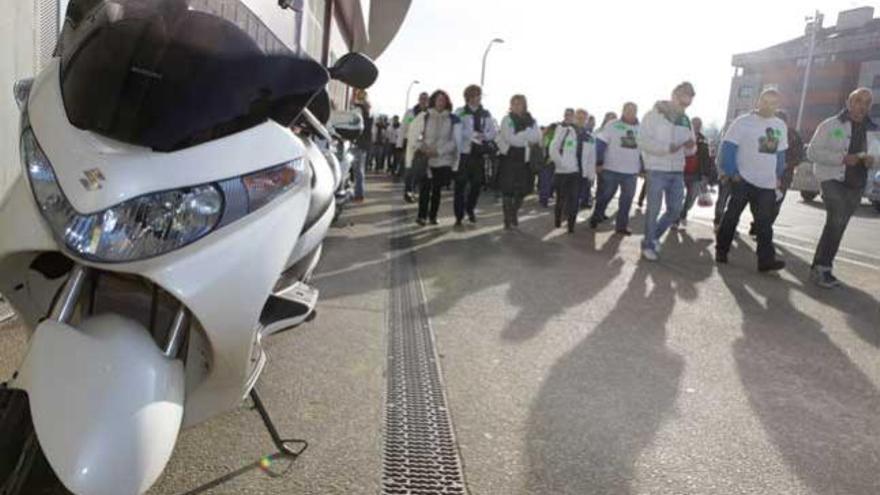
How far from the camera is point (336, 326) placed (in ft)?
14.3

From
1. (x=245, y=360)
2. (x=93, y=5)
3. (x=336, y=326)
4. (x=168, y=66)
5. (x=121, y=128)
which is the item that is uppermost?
(x=93, y=5)

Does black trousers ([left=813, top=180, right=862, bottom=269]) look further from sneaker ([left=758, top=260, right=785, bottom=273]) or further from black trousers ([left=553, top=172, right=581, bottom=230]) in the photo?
black trousers ([left=553, top=172, right=581, bottom=230])

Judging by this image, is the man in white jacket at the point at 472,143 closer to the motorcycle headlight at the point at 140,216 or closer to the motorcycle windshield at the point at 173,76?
the motorcycle windshield at the point at 173,76

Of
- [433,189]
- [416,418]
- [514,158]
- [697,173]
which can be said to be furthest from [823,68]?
[416,418]

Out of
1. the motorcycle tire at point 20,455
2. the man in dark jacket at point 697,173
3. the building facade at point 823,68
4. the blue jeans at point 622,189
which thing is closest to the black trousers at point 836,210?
the blue jeans at point 622,189

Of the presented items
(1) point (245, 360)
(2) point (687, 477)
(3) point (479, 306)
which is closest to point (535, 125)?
(3) point (479, 306)

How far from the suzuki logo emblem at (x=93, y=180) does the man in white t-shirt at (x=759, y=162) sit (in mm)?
6515

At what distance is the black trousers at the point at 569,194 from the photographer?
31.6 feet

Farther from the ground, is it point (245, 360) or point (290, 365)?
point (245, 360)

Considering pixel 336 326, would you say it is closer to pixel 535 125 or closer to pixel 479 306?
pixel 479 306

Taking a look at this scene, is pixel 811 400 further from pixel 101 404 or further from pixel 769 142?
pixel 769 142

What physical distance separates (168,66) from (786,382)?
3.52 meters

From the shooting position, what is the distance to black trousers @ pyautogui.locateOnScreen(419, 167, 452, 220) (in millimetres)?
8938

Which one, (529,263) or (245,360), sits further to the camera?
(529,263)
